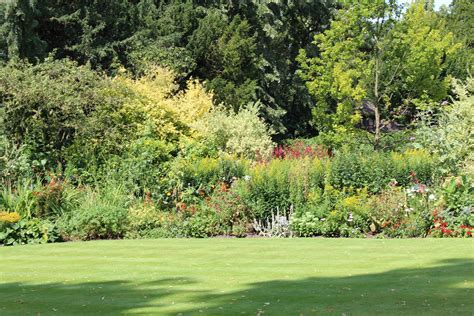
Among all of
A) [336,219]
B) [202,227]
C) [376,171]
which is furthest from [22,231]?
[376,171]

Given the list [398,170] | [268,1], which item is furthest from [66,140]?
[268,1]

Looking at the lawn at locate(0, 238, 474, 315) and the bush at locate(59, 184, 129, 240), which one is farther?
the bush at locate(59, 184, 129, 240)

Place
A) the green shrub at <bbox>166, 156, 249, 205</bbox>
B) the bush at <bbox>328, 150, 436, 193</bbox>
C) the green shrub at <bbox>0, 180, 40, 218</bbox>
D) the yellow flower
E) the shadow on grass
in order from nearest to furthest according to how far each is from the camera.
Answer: the shadow on grass
the yellow flower
the green shrub at <bbox>0, 180, 40, 218</bbox>
the bush at <bbox>328, 150, 436, 193</bbox>
the green shrub at <bbox>166, 156, 249, 205</bbox>

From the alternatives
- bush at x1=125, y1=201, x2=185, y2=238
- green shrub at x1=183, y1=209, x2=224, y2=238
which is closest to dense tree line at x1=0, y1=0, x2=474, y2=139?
bush at x1=125, y1=201, x2=185, y2=238

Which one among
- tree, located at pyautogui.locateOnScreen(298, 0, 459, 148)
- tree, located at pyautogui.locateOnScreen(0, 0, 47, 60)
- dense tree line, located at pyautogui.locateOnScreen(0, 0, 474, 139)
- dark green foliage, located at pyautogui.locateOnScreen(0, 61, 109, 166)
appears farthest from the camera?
tree, located at pyautogui.locateOnScreen(0, 0, 47, 60)

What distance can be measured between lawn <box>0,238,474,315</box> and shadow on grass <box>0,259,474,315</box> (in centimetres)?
1

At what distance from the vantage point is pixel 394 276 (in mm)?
8461

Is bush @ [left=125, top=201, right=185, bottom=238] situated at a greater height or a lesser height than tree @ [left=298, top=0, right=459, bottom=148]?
lesser

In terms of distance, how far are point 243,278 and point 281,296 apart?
1.44 metres

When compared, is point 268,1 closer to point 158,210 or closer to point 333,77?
point 333,77

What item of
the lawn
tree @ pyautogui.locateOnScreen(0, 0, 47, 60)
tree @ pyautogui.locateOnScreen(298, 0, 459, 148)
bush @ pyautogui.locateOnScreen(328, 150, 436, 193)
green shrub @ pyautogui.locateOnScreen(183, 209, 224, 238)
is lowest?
green shrub @ pyautogui.locateOnScreen(183, 209, 224, 238)

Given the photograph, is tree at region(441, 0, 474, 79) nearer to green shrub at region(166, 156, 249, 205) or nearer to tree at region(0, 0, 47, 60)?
tree at region(0, 0, 47, 60)

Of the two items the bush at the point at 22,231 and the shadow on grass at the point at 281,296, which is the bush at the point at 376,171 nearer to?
the bush at the point at 22,231

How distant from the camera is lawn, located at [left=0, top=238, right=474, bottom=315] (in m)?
6.83
